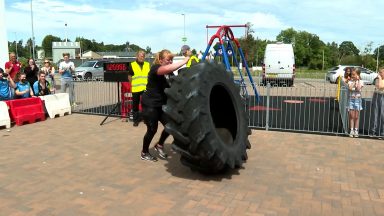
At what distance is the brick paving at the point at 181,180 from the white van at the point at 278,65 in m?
14.1

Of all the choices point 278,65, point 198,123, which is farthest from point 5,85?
point 278,65

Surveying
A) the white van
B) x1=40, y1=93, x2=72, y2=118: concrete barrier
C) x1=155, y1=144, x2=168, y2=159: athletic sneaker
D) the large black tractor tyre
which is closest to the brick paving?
x1=155, y1=144, x2=168, y2=159: athletic sneaker

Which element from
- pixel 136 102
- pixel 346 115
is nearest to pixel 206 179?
pixel 136 102

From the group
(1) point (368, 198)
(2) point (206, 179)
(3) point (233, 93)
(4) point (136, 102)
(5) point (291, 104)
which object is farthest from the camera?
(5) point (291, 104)

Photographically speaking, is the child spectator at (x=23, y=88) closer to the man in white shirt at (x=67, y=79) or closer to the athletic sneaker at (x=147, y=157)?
the man in white shirt at (x=67, y=79)

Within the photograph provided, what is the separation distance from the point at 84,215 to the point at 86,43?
14252 centimetres

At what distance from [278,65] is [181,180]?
58.1 ft

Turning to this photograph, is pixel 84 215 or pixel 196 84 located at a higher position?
pixel 196 84

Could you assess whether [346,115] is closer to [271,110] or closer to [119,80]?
[271,110]

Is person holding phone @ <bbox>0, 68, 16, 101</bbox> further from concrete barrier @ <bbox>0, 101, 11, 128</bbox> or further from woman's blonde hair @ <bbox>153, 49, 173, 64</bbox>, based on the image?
woman's blonde hair @ <bbox>153, 49, 173, 64</bbox>

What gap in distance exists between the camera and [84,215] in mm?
4008

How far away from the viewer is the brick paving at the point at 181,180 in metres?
4.23

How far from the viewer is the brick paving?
4.23 m

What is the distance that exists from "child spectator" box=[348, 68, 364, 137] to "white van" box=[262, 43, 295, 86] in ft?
43.4
